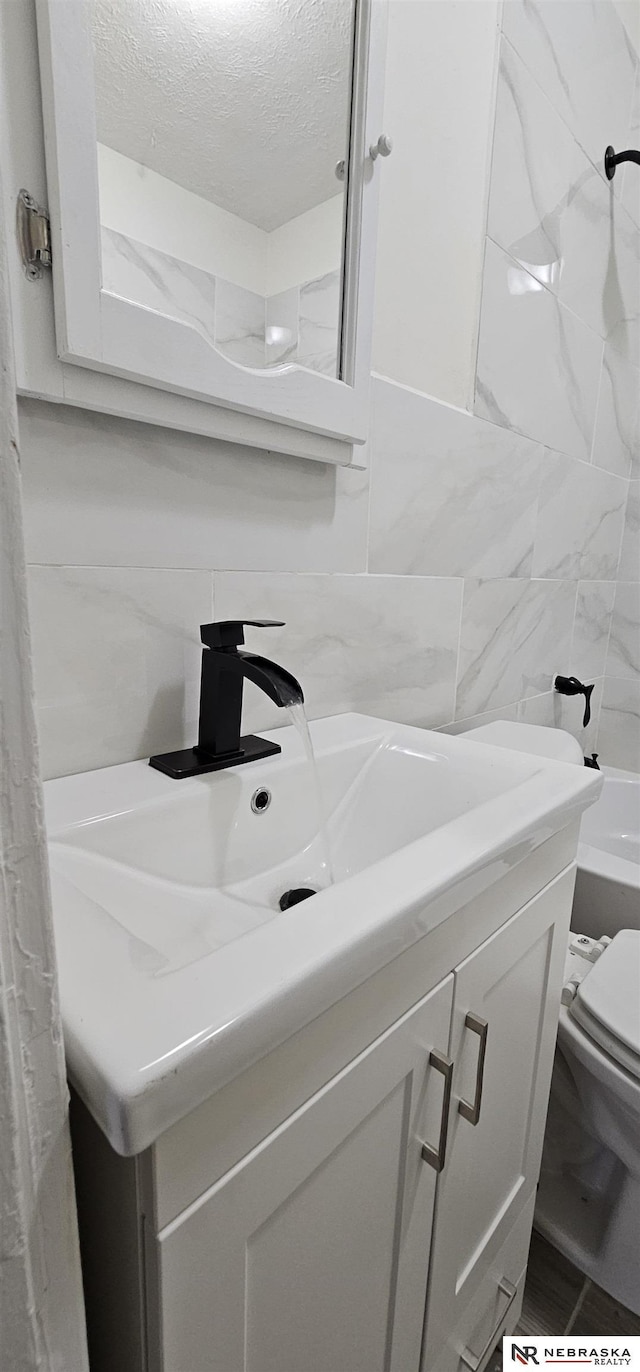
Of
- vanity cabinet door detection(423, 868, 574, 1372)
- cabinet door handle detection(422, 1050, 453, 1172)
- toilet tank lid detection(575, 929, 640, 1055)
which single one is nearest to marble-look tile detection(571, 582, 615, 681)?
toilet tank lid detection(575, 929, 640, 1055)

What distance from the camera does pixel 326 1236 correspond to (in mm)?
445

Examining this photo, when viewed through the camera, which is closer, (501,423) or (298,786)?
(298,786)

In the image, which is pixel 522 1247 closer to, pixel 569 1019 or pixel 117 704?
pixel 569 1019

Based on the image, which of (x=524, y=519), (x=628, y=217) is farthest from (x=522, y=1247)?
(x=628, y=217)

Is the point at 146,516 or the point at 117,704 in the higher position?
the point at 146,516

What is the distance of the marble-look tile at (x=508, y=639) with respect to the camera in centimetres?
125

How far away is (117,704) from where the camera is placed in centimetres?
66

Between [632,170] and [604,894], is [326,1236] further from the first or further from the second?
[632,170]

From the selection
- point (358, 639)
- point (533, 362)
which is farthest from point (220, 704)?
point (533, 362)

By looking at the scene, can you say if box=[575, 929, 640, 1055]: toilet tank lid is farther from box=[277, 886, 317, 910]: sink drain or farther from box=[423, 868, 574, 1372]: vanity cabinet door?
box=[277, 886, 317, 910]: sink drain

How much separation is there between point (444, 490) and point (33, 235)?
29.4 inches

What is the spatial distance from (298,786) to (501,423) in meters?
0.91

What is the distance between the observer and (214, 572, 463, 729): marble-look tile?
812mm

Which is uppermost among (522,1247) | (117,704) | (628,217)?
(628,217)
